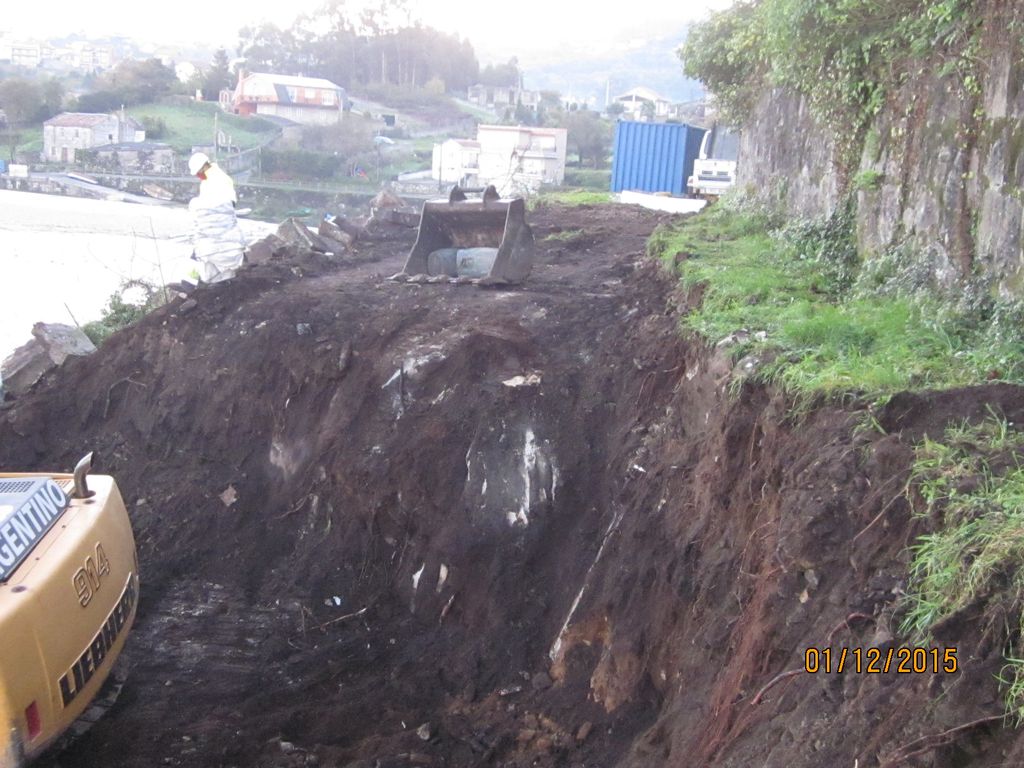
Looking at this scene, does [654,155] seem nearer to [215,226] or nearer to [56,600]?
[215,226]

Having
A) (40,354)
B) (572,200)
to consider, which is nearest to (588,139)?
(572,200)

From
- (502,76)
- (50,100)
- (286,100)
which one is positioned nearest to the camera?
(50,100)

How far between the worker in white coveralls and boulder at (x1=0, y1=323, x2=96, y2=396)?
1.88 m

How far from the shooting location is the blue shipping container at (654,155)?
2208 cm

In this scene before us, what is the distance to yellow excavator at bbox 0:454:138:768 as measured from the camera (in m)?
3.73

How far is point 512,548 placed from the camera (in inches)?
241

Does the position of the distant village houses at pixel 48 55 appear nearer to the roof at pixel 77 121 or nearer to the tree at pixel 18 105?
the tree at pixel 18 105

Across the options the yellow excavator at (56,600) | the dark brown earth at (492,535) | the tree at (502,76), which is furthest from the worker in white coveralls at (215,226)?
the tree at (502,76)

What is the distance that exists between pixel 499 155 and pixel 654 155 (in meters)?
9.54

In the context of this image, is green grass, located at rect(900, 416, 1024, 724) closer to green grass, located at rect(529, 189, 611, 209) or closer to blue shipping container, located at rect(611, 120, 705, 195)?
green grass, located at rect(529, 189, 611, 209)

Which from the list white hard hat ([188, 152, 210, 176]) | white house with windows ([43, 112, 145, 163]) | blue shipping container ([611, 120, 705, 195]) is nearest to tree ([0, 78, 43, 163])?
white house with windows ([43, 112, 145, 163])

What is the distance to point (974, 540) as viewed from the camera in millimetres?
2928

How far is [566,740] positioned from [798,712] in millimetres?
2043

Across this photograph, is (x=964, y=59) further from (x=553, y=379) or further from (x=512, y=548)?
(x=512, y=548)
